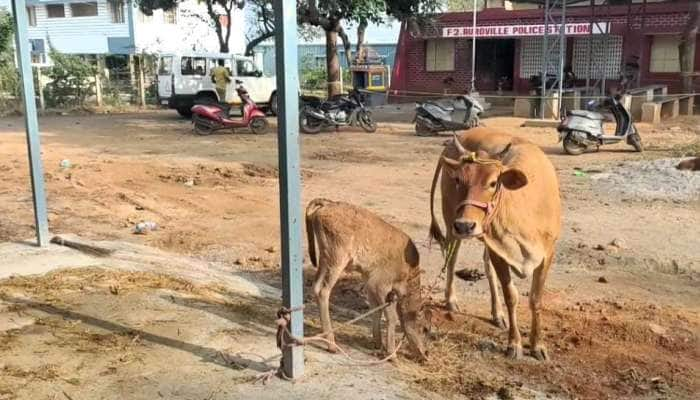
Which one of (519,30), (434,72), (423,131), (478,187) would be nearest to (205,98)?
(423,131)

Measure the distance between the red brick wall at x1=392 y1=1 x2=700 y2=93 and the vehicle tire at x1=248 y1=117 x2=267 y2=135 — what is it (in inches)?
432

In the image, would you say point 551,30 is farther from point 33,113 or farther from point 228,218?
point 33,113

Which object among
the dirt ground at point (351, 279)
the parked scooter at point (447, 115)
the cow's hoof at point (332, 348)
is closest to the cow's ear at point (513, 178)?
the dirt ground at point (351, 279)

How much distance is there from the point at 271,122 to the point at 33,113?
46.1ft

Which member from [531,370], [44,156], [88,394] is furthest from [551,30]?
[88,394]

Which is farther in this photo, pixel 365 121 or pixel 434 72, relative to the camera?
A: pixel 434 72

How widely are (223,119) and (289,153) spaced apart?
13.5 metres

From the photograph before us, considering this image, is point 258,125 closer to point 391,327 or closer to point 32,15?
point 391,327

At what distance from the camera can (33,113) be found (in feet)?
19.7

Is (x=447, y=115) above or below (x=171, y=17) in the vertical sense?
below

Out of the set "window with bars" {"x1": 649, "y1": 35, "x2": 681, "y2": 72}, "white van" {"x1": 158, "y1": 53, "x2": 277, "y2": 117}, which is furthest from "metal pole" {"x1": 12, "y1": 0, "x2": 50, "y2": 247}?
"window with bars" {"x1": 649, "y1": 35, "x2": 681, "y2": 72}

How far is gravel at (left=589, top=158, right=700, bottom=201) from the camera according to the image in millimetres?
9281

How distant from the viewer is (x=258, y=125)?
55.2ft

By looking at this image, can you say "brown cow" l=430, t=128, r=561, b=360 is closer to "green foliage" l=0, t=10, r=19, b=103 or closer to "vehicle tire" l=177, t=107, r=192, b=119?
"vehicle tire" l=177, t=107, r=192, b=119
